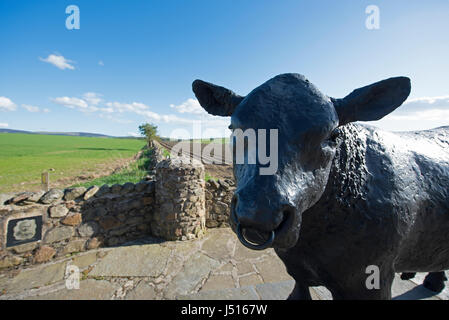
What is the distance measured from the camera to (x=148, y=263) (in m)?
4.58

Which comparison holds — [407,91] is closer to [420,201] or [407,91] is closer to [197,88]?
[420,201]

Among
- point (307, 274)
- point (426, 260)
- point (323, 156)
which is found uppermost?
point (323, 156)

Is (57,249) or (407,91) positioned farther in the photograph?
(57,249)

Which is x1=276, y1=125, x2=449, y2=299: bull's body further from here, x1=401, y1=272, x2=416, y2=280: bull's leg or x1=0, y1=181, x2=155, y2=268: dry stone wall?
x1=0, y1=181, x2=155, y2=268: dry stone wall

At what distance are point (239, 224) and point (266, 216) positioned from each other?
166mm

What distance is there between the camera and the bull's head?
1.07 metres

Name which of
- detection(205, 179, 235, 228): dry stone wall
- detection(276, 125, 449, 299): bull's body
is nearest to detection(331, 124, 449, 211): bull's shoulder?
detection(276, 125, 449, 299): bull's body

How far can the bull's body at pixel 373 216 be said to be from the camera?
1454mm

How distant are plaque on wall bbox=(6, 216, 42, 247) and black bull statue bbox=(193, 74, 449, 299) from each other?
5.06 metres

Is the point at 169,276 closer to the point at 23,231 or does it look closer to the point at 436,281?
the point at 23,231

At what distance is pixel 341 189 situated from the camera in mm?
1484

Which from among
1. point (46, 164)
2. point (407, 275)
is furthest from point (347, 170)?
point (46, 164)
